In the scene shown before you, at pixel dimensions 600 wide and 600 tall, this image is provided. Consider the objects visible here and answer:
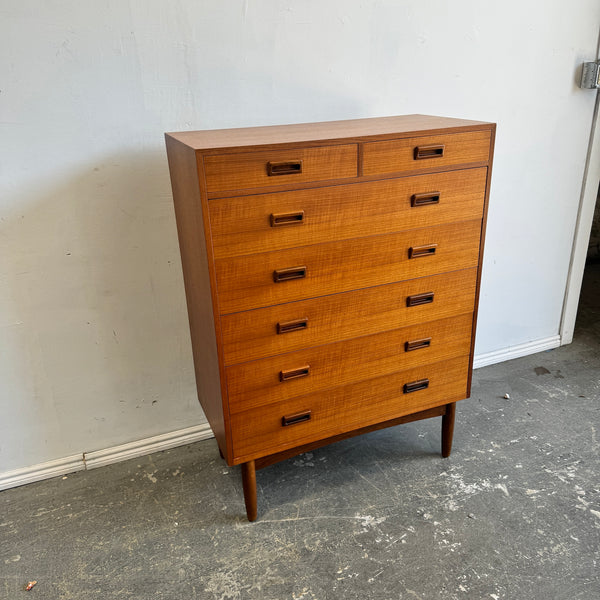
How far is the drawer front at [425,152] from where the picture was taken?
1.62 m

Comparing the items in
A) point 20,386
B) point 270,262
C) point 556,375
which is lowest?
point 556,375

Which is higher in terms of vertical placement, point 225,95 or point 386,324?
point 225,95

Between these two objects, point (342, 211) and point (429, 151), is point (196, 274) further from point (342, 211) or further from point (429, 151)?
point (429, 151)

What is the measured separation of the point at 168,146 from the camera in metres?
1.80

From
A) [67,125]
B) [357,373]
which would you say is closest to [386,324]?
[357,373]

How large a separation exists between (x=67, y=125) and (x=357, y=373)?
1250 millimetres

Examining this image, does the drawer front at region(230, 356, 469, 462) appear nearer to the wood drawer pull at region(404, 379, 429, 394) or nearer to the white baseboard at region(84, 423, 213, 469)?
the wood drawer pull at region(404, 379, 429, 394)

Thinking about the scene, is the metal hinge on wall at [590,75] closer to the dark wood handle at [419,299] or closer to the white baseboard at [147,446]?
the dark wood handle at [419,299]

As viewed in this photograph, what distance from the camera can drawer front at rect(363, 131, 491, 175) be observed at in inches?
63.8

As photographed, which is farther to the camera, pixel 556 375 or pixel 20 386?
pixel 556 375

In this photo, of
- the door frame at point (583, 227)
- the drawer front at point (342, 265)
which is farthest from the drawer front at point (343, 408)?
the door frame at point (583, 227)

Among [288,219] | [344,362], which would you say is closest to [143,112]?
[288,219]

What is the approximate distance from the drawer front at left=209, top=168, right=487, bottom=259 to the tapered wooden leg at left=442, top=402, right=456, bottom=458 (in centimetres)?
74

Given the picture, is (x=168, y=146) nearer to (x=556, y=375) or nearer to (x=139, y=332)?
(x=139, y=332)
